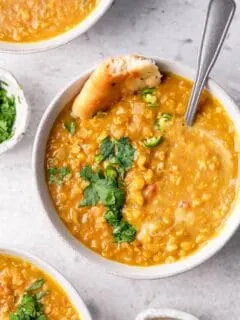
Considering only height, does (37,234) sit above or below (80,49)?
below

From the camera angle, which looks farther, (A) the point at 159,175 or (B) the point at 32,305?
(B) the point at 32,305

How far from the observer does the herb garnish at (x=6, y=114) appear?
437 cm

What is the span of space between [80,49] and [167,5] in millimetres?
537

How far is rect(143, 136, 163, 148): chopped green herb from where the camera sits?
4.02 metres

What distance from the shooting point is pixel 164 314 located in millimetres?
4090

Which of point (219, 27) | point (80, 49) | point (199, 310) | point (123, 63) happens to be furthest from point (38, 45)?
point (199, 310)

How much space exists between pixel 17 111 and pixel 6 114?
0.20 feet

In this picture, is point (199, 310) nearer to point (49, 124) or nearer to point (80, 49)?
point (49, 124)

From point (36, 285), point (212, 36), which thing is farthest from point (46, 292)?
point (212, 36)

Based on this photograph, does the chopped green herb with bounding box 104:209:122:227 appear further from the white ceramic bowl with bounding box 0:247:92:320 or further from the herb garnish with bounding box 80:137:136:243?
the white ceramic bowl with bounding box 0:247:92:320

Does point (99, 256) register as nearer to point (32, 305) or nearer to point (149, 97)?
point (32, 305)

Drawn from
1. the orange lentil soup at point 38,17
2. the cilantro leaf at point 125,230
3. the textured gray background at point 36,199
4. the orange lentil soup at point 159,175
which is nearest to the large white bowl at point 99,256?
the orange lentil soup at point 159,175

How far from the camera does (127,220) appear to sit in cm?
405

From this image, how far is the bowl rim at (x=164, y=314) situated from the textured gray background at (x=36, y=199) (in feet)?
0.76
